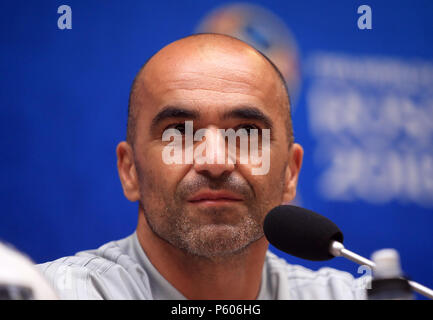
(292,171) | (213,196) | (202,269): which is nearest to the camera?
(213,196)

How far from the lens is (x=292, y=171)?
1.39 metres

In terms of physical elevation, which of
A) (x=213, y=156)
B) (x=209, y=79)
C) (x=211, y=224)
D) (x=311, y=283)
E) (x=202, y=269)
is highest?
(x=209, y=79)

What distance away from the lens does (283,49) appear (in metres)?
1.50

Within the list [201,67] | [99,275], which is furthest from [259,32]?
[99,275]

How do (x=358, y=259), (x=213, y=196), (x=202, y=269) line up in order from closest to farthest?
1. (x=358, y=259)
2. (x=213, y=196)
3. (x=202, y=269)

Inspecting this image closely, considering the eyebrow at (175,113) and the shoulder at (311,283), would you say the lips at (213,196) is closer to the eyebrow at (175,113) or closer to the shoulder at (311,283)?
the eyebrow at (175,113)

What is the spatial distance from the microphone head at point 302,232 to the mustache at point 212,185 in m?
0.27

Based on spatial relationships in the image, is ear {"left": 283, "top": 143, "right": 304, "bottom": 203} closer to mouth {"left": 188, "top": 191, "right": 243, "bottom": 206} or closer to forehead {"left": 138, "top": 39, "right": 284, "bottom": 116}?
forehead {"left": 138, "top": 39, "right": 284, "bottom": 116}

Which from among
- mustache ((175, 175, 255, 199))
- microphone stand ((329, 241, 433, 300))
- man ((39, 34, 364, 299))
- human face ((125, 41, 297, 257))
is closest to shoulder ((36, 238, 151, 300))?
man ((39, 34, 364, 299))

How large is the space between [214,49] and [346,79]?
1.51 ft

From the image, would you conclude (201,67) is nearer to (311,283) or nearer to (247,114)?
(247,114)

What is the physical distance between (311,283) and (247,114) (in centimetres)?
53

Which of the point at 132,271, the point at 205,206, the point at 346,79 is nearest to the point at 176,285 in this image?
the point at 132,271

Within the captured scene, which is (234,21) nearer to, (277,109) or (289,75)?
(289,75)
